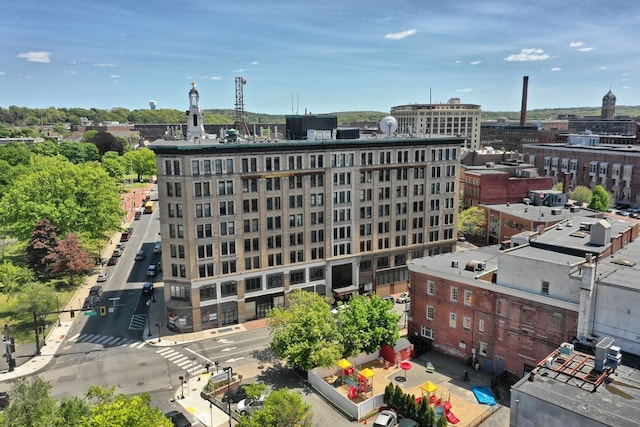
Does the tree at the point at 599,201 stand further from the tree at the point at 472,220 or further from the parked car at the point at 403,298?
the parked car at the point at 403,298

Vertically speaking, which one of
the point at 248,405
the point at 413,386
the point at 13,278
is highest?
the point at 13,278

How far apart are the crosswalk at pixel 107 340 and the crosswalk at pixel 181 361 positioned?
401cm

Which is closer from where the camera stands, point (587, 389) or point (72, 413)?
point (72, 413)

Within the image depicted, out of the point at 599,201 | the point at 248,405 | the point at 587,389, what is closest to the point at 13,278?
the point at 248,405

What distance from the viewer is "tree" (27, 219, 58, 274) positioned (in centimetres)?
8450

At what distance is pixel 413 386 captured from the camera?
174ft

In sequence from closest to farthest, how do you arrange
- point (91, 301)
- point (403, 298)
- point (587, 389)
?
point (587, 389) → point (91, 301) → point (403, 298)

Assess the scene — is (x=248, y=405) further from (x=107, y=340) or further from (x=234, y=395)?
(x=107, y=340)

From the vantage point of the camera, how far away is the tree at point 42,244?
3327 inches

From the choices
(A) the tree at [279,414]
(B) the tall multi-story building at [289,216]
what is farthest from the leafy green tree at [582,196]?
(A) the tree at [279,414]

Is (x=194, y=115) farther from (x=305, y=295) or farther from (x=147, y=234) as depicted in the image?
(x=147, y=234)

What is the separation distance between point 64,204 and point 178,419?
6159 centimetres

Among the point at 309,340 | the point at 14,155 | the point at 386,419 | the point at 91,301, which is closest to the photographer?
the point at 386,419

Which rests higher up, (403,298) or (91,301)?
(91,301)
